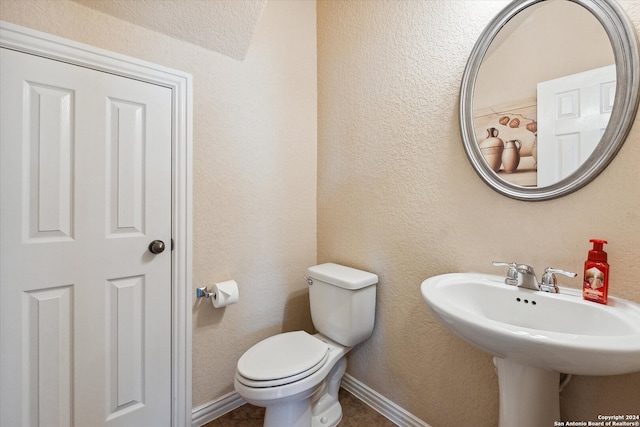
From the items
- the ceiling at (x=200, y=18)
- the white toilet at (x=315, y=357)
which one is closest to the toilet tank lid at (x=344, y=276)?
the white toilet at (x=315, y=357)

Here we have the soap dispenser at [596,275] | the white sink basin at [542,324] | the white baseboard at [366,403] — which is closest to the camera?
the white sink basin at [542,324]

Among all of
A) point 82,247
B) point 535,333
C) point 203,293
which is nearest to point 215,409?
point 203,293

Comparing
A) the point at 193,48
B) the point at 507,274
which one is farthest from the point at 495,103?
the point at 193,48

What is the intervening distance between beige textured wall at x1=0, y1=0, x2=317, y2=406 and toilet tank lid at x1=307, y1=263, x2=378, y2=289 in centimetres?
29

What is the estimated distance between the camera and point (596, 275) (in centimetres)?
84

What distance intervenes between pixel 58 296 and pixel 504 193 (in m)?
1.81

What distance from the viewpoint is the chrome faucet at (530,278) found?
941 millimetres

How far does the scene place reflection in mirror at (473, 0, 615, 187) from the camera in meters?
0.92

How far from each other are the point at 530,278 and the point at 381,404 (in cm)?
107

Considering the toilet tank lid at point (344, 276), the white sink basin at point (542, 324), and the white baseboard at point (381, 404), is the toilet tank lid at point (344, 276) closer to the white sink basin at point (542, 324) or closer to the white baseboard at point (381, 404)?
the white sink basin at point (542, 324)

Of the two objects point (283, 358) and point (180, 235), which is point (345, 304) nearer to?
point (283, 358)

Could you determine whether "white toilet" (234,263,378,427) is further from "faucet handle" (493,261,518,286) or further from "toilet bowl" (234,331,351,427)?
"faucet handle" (493,261,518,286)

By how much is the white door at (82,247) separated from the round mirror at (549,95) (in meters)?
1.42

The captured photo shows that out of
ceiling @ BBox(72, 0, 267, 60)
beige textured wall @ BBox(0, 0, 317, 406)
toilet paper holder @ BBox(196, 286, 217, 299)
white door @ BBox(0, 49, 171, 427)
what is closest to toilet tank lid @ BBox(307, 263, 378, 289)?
beige textured wall @ BBox(0, 0, 317, 406)
